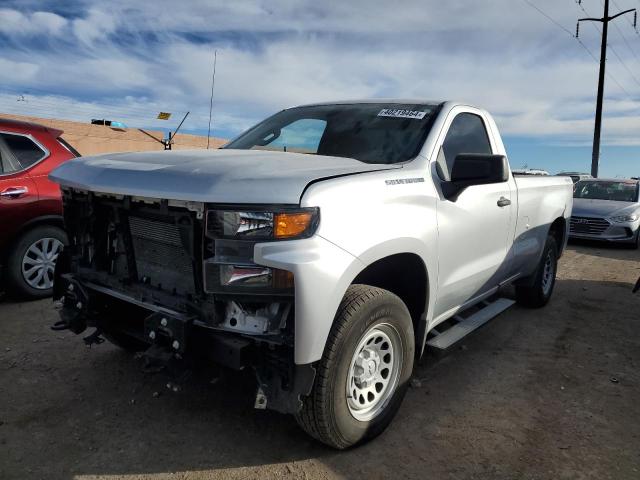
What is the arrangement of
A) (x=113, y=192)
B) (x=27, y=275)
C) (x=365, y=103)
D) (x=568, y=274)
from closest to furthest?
(x=113, y=192) < (x=365, y=103) < (x=27, y=275) < (x=568, y=274)

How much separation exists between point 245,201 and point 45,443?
1.80 meters

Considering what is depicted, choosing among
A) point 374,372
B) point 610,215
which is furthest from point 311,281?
point 610,215

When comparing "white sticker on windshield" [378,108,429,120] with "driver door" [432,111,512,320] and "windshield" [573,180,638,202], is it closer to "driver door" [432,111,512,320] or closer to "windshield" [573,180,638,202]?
"driver door" [432,111,512,320]

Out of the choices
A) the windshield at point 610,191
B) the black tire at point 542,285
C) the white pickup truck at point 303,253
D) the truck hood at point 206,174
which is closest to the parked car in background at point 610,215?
the windshield at point 610,191

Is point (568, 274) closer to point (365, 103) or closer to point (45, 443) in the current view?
point (365, 103)

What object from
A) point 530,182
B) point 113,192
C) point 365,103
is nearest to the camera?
point 113,192

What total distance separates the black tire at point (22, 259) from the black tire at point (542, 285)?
16.3 feet

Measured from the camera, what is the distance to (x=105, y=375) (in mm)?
3588

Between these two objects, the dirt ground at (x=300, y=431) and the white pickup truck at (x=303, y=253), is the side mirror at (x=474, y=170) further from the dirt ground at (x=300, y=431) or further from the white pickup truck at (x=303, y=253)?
the dirt ground at (x=300, y=431)

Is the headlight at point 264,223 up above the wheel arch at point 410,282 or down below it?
above

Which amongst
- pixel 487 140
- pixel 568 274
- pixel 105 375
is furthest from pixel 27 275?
pixel 568 274

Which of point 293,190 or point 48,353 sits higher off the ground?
point 293,190

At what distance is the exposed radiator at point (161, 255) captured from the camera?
2562 mm

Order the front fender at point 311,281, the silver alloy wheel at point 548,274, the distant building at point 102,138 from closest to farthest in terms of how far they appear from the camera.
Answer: the front fender at point 311,281 < the silver alloy wheel at point 548,274 < the distant building at point 102,138
